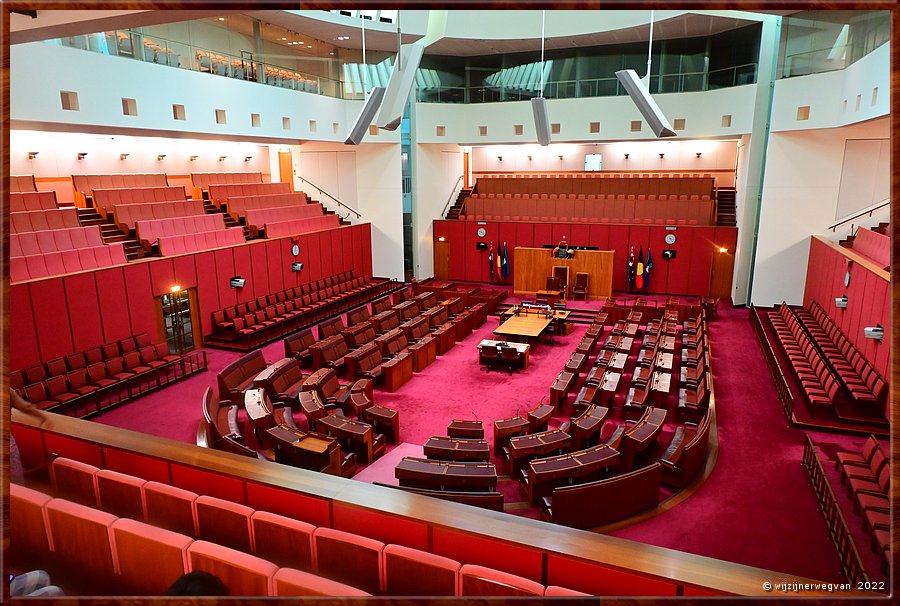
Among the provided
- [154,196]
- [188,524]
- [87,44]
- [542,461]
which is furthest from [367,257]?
[188,524]

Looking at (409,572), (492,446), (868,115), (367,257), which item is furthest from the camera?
(367,257)

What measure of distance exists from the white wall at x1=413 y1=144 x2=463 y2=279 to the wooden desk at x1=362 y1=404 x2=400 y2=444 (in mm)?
12404

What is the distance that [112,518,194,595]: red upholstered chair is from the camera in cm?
359

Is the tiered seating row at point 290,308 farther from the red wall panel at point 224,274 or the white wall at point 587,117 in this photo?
the white wall at point 587,117

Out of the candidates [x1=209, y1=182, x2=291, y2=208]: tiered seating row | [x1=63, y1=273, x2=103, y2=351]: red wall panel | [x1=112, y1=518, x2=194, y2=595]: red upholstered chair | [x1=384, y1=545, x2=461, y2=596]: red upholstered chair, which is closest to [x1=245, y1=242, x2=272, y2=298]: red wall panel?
[x1=209, y1=182, x2=291, y2=208]: tiered seating row

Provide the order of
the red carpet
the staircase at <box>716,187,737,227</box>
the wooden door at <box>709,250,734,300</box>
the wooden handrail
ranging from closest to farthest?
the wooden handrail → the red carpet → the wooden door at <box>709,250,734,300</box> → the staircase at <box>716,187,737,227</box>

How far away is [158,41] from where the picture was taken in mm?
12961

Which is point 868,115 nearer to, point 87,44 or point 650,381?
point 650,381

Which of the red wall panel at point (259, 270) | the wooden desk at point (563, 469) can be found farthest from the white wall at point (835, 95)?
the red wall panel at point (259, 270)

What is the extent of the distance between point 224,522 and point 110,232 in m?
11.7

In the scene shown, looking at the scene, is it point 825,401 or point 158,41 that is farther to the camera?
point 158,41

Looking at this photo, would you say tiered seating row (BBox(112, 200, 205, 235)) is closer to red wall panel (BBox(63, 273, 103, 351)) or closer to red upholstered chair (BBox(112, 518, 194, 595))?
red wall panel (BBox(63, 273, 103, 351))

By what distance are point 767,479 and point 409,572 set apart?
19.9 ft

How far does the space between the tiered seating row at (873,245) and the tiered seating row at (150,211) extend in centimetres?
1622
